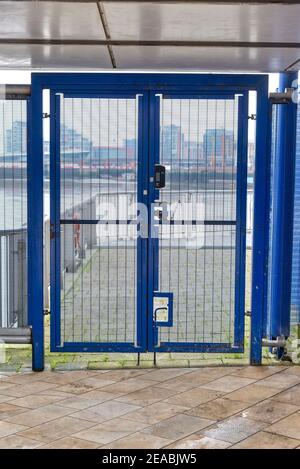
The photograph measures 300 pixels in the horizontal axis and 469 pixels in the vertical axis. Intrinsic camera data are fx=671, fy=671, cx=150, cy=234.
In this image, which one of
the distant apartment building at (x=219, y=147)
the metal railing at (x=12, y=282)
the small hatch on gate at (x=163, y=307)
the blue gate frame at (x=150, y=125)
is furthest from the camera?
the metal railing at (x=12, y=282)

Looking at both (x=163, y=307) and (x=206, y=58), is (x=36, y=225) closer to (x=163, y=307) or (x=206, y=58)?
(x=163, y=307)

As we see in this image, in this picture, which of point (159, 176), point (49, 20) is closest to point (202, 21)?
point (49, 20)

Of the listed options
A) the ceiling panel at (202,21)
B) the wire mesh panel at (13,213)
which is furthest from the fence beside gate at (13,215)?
the ceiling panel at (202,21)

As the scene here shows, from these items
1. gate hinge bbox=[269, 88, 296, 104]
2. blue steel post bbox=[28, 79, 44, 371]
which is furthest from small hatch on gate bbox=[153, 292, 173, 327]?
gate hinge bbox=[269, 88, 296, 104]

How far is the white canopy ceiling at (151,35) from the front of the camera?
3.63 metres

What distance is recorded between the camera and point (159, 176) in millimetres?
5441

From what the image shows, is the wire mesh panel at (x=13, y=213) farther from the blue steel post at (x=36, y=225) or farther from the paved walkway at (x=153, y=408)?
the paved walkway at (x=153, y=408)

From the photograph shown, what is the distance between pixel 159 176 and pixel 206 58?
1.02 m

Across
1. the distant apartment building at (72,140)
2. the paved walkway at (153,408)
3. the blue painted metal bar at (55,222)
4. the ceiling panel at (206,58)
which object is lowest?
the paved walkway at (153,408)

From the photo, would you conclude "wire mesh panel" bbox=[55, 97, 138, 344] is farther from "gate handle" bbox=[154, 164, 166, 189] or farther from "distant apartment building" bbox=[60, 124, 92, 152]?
"gate handle" bbox=[154, 164, 166, 189]

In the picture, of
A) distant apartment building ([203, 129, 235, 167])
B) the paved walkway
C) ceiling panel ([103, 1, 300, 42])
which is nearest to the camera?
ceiling panel ([103, 1, 300, 42])

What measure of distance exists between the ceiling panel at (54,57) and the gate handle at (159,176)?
90cm

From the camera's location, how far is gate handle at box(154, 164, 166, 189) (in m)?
5.43
